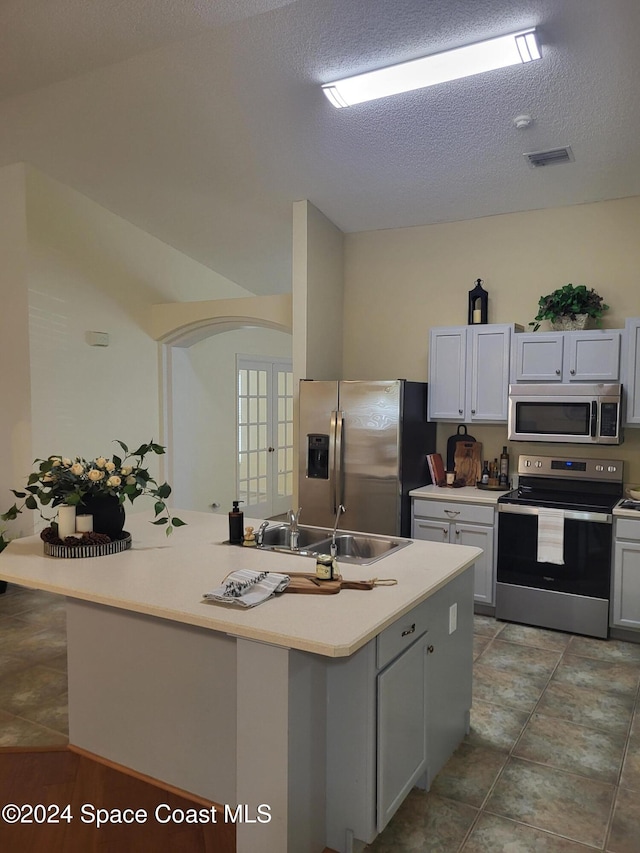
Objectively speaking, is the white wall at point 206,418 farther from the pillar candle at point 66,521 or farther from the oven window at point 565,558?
the pillar candle at point 66,521

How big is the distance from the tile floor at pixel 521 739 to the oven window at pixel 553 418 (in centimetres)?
130

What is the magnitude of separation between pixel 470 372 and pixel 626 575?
1654 mm

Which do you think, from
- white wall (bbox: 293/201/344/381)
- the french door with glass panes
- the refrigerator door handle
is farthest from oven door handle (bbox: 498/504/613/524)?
the french door with glass panes

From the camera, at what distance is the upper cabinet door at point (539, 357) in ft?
13.4

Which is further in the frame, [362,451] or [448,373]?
[448,373]

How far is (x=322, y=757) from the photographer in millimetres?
1961

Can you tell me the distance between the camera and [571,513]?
12.5ft

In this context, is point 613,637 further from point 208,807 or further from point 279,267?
point 279,267

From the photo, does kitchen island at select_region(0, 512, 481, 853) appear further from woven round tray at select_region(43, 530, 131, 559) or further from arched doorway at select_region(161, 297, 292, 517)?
arched doorway at select_region(161, 297, 292, 517)

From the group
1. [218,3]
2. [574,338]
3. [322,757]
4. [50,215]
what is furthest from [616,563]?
[50,215]

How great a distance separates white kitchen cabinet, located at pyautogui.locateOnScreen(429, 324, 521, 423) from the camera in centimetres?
430

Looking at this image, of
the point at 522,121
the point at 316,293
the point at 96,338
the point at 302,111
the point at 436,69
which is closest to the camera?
the point at 436,69

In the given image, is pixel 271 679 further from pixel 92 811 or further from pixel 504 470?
Answer: pixel 504 470

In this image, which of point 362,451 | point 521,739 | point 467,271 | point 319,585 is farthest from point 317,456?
point 319,585
